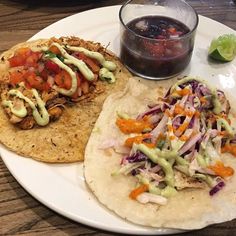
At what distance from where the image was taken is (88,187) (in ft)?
8.29

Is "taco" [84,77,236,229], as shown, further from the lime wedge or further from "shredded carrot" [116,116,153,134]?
the lime wedge

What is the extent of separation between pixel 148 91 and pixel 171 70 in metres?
0.28

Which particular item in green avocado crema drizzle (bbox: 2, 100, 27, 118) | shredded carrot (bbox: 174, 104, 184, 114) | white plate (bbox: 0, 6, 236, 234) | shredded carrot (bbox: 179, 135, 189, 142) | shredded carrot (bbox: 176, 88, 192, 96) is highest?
shredded carrot (bbox: 176, 88, 192, 96)

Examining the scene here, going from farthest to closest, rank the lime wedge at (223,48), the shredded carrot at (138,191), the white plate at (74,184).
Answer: the lime wedge at (223,48) < the shredded carrot at (138,191) < the white plate at (74,184)

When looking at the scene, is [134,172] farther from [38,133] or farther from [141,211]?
[38,133]

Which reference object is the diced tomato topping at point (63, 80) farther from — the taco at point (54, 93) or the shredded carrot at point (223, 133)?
the shredded carrot at point (223, 133)

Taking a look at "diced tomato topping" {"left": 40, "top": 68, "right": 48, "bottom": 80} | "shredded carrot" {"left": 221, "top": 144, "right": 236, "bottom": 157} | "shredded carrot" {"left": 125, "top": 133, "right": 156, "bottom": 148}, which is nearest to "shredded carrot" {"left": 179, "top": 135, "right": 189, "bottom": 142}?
"shredded carrot" {"left": 125, "top": 133, "right": 156, "bottom": 148}

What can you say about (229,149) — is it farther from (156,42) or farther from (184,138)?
(156,42)

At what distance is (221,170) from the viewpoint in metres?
2.54

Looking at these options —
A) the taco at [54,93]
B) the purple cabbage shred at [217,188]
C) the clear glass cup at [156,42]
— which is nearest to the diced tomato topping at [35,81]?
the taco at [54,93]

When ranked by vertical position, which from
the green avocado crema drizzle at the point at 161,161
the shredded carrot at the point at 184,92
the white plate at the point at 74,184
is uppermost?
the shredded carrot at the point at 184,92

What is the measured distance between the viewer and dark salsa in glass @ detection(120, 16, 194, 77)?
314 cm

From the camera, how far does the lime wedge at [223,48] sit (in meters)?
3.34

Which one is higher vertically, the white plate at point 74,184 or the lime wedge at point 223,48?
the lime wedge at point 223,48
